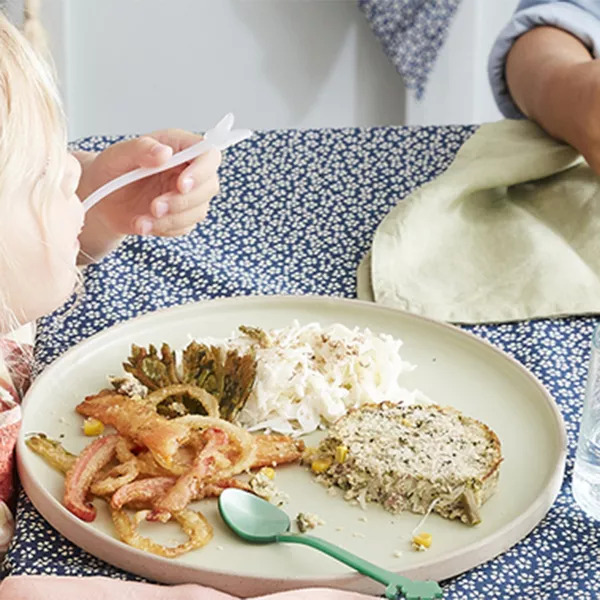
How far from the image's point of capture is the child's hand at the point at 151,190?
3.37ft

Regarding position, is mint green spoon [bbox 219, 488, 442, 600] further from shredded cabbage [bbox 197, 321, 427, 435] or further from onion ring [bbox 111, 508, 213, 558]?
shredded cabbage [bbox 197, 321, 427, 435]

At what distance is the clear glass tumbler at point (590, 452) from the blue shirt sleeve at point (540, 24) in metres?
0.64

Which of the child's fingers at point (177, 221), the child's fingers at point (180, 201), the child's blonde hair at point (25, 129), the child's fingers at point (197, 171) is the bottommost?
the child's fingers at point (177, 221)

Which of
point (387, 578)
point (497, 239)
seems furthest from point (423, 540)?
point (497, 239)

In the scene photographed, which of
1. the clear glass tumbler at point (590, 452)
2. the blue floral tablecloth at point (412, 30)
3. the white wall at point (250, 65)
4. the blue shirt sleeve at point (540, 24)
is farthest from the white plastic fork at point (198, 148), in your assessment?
the white wall at point (250, 65)

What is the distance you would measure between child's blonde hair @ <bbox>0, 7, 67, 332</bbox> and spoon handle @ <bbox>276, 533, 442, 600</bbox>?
337 mm

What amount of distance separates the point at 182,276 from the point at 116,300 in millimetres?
85

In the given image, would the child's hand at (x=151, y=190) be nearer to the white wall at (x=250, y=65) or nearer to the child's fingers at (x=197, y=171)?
the child's fingers at (x=197, y=171)

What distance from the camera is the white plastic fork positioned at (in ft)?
3.10

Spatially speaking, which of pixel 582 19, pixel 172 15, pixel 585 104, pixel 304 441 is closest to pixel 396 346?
pixel 304 441

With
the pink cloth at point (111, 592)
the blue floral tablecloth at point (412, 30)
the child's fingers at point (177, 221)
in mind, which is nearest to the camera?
the pink cloth at point (111, 592)

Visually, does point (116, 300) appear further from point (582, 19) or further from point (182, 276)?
point (582, 19)

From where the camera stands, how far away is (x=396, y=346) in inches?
37.7

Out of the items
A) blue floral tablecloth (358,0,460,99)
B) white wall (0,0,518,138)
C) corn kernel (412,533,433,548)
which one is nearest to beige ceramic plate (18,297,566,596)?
corn kernel (412,533,433,548)
